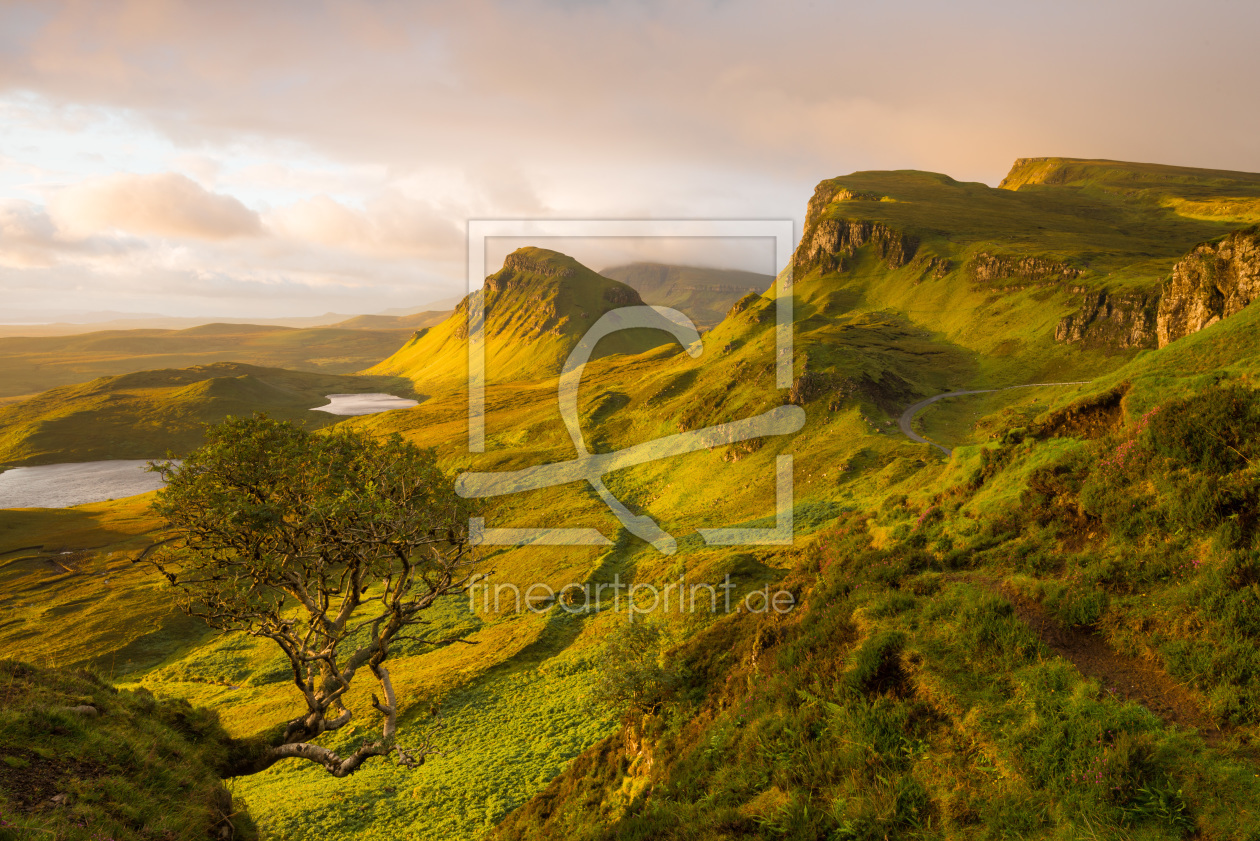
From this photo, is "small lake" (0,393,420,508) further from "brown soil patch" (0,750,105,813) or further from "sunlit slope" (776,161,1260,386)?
"sunlit slope" (776,161,1260,386)

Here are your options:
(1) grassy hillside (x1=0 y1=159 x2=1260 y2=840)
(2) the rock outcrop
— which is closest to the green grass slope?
(1) grassy hillside (x1=0 y1=159 x2=1260 y2=840)

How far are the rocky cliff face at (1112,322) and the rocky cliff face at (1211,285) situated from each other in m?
29.4

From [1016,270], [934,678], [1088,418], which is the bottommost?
[934,678]

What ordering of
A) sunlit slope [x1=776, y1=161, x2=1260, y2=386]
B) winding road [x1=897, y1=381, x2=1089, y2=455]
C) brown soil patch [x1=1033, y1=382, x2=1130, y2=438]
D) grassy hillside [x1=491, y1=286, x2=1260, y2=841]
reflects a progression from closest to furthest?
1. grassy hillside [x1=491, y1=286, x2=1260, y2=841]
2. brown soil patch [x1=1033, y1=382, x2=1130, y2=438]
3. winding road [x1=897, y1=381, x2=1089, y2=455]
4. sunlit slope [x1=776, y1=161, x2=1260, y2=386]

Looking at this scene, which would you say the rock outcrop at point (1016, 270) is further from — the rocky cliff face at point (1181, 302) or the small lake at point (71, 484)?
the small lake at point (71, 484)

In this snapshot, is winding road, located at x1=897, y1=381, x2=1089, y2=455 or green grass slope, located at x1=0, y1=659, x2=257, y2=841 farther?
winding road, located at x1=897, y1=381, x2=1089, y2=455

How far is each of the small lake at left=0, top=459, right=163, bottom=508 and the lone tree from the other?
17262cm

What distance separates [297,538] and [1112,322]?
144m

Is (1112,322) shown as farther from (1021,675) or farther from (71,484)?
(71,484)

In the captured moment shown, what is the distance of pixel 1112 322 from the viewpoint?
363 feet

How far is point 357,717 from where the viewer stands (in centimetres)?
4162

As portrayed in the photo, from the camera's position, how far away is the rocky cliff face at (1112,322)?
340 feet

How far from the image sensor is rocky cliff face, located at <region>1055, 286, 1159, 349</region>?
104 m

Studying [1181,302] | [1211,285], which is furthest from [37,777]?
[1181,302]
